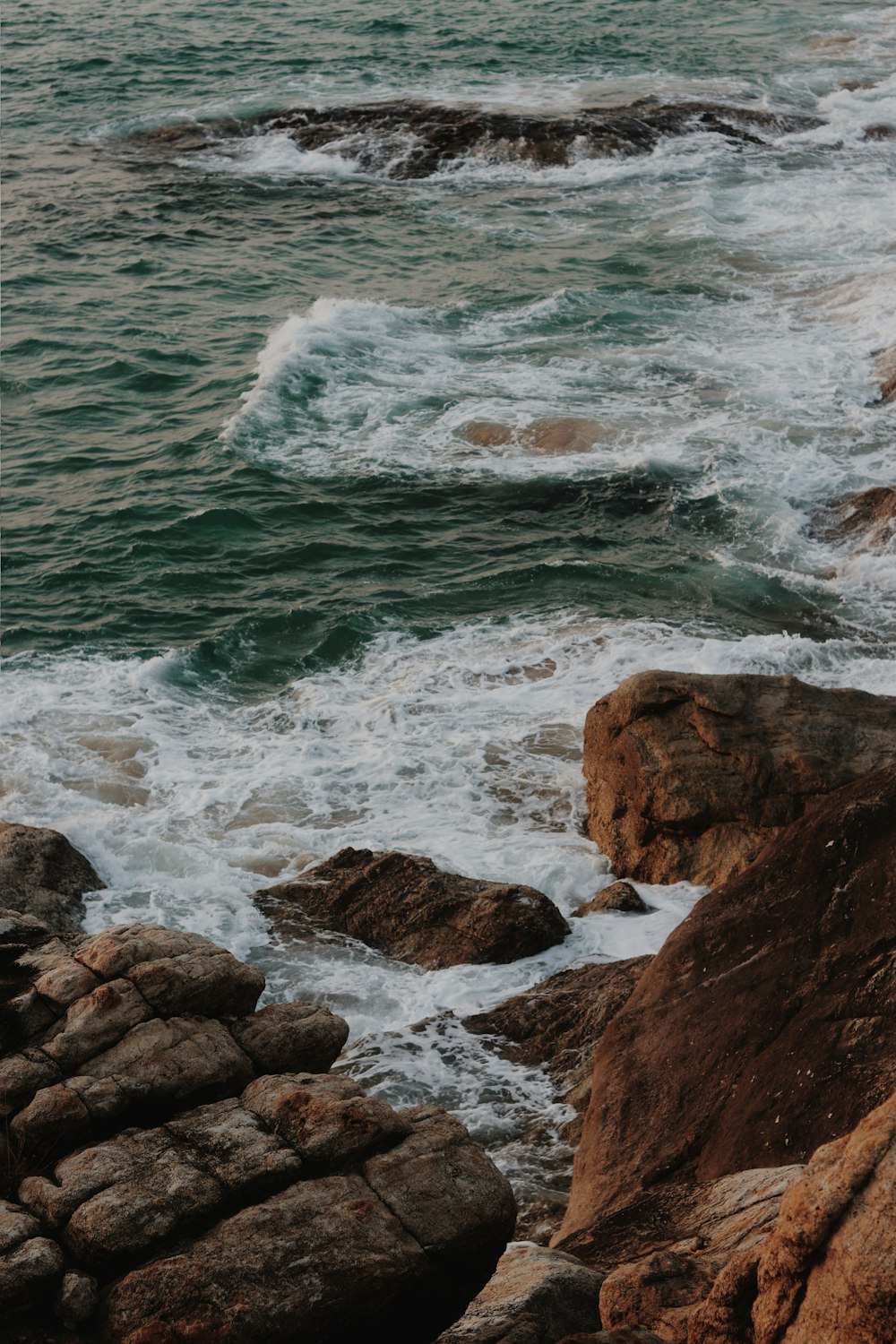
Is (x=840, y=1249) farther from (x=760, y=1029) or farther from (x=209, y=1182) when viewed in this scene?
(x=760, y=1029)

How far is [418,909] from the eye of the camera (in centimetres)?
1223

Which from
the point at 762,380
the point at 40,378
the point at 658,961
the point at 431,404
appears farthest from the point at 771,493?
the point at 40,378

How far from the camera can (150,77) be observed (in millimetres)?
43062

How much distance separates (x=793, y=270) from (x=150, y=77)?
24028 mm

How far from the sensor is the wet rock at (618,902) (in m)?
12.2

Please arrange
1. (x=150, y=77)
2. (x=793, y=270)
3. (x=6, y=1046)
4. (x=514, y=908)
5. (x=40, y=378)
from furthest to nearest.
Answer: (x=150, y=77) → (x=793, y=270) → (x=40, y=378) → (x=514, y=908) → (x=6, y=1046)

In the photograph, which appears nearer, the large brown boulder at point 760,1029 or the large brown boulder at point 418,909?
the large brown boulder at point 760,1029

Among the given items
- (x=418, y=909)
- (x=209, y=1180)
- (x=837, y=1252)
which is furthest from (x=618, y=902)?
(x=837, y=1252)

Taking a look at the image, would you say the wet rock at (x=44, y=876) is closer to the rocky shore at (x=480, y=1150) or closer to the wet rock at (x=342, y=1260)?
the rocky shore at (x=480, y=1150)

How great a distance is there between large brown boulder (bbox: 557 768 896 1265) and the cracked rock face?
1253 millimetres

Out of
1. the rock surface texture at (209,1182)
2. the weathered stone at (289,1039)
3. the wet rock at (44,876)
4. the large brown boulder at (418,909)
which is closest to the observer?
the rock surface texture at (209,1182)

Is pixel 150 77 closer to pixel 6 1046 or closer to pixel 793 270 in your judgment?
pixel 793 270

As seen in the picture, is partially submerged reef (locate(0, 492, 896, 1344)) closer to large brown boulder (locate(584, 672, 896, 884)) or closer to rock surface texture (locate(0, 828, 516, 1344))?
rock surface texture (locate(0, 828, 516, 1344))

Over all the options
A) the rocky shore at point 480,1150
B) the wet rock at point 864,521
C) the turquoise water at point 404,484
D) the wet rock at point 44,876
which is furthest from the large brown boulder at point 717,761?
the wet rock at point 864,521
